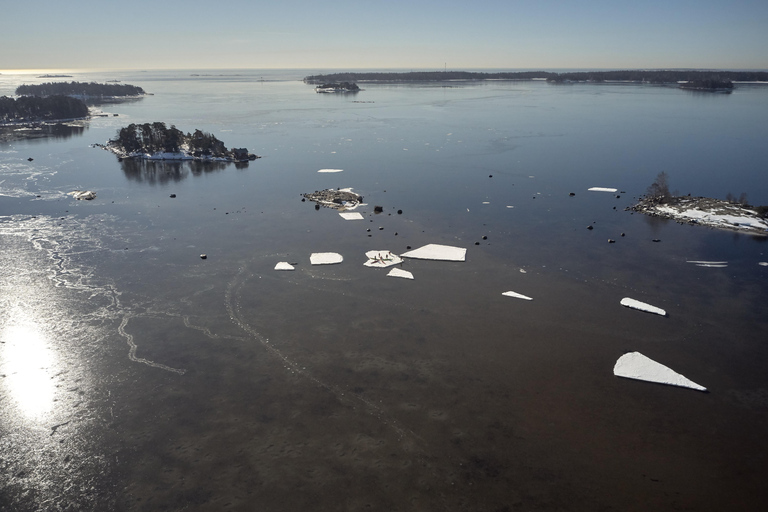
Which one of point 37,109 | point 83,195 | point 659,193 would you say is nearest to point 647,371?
point 659,193

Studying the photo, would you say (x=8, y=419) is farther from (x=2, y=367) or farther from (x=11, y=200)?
(x=11, y=200)

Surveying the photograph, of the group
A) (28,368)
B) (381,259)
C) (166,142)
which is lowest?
(28,368)

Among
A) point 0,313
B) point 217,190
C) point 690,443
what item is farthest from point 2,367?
point 217,190

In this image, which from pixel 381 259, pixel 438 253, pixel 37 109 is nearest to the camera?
pixel 381 259

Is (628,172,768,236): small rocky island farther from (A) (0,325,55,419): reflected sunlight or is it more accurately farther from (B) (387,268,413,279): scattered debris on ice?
(A) (0,325,55,419): reflected sunlight

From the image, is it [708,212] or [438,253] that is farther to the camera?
[708,212]

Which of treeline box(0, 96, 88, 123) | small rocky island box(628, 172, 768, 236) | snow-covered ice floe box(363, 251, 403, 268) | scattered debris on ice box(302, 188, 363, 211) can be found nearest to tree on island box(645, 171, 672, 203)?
small rocky island box(628, 172, 768, 236)

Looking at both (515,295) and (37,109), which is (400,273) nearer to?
(515,295)
